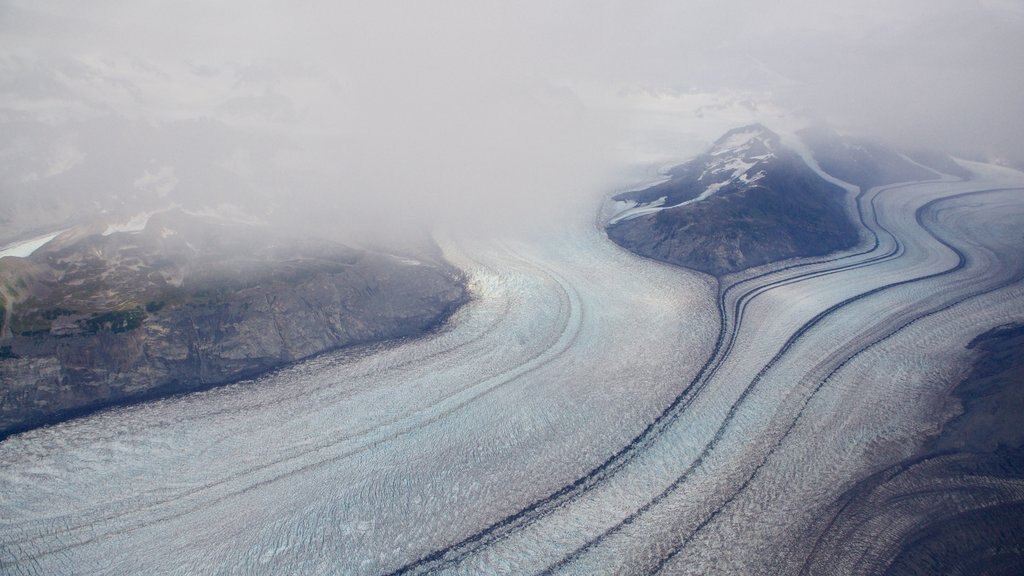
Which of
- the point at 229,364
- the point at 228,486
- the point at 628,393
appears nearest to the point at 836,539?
the point at 628,393

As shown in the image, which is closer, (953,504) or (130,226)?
(953,504)

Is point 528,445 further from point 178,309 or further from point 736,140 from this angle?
point 736,140

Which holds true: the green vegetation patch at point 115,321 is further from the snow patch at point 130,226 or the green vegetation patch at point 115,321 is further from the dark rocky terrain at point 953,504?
the dark rocky terrain at point 953,504

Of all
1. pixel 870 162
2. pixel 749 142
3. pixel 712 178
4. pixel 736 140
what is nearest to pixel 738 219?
pixel 712 178

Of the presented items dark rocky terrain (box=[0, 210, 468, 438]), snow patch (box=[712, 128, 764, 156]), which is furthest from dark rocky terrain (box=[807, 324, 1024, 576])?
snow patch (box=[712, 128, 764, 156])

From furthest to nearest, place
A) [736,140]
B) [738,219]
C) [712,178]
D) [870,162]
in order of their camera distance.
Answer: [870,162] < [736,140] < [712,178] < [738,219]

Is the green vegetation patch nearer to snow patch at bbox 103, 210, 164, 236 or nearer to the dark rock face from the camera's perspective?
snow patch at bbox 103, 210, 164, 236

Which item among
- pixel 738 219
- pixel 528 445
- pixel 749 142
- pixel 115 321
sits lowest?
pixel 528 445
